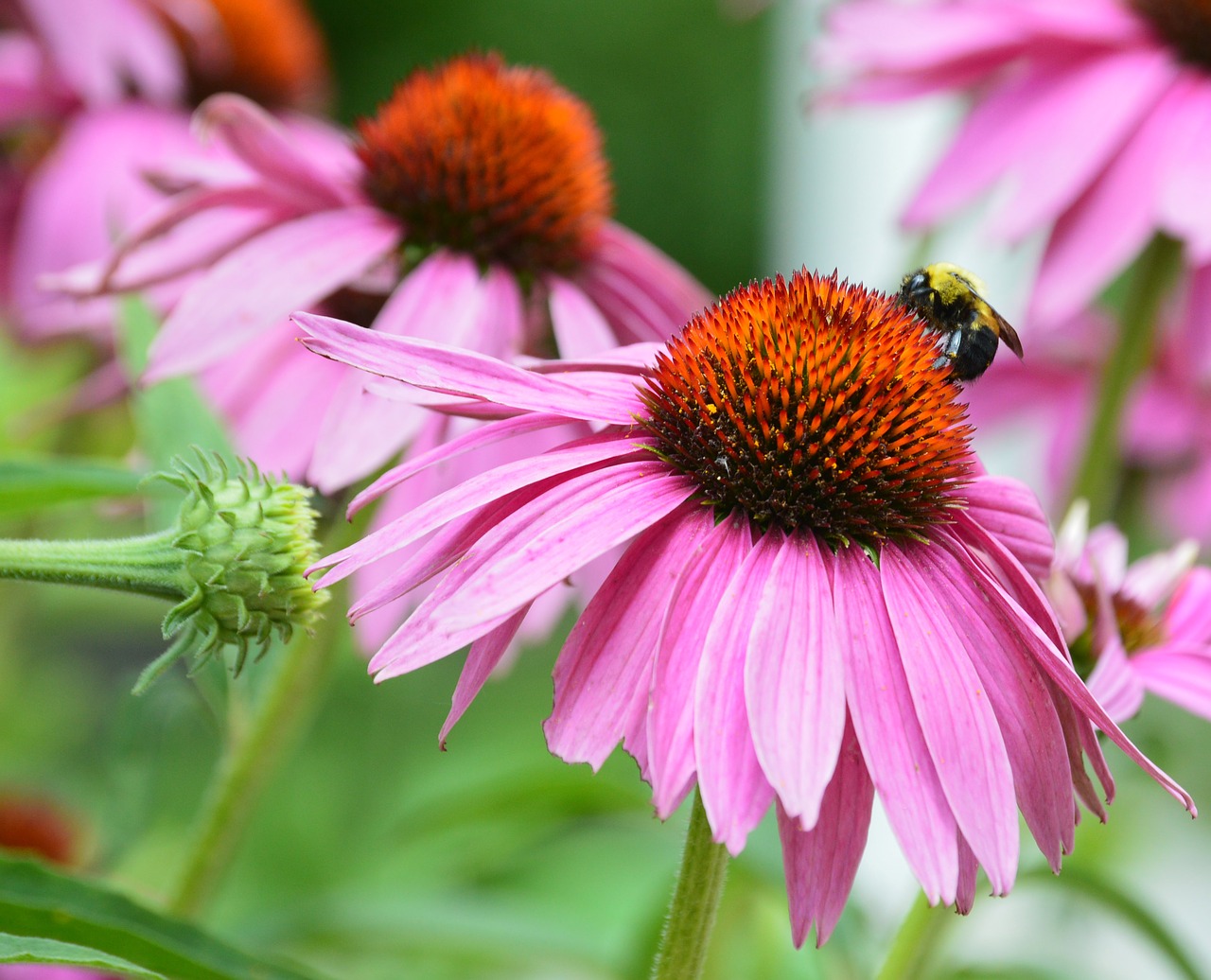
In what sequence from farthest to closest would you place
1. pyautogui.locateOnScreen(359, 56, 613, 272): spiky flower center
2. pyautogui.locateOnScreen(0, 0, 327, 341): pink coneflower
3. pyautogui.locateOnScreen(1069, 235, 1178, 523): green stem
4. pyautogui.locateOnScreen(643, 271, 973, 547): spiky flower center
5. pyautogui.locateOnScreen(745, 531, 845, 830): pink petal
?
pyautogui.locateOnScreen(0, 0, 327, 341): pink coneflower, pyautogui.locateOnScreen(1069, 235, 1178, 523): green stem, pyautogui.locateOnScreen(359, 56, 613, 272): spiky flower center, pyautogui.locateOnScreen(643, 271, 973, 547): spiky flower center, pyautogui.locateOnScreen(745, 531, 845, 830): pink petal

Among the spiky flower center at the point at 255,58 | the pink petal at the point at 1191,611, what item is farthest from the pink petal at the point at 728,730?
the spiky flower center at the point at 255,58

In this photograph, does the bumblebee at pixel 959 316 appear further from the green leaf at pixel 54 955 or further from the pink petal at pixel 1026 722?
the green leaf at pixel 54 955

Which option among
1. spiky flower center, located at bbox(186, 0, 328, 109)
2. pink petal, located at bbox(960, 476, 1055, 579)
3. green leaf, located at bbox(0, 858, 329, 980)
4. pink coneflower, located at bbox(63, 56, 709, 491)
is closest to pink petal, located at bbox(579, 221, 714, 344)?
pink coneflower, located at bbox(63, 56, 709, 491)

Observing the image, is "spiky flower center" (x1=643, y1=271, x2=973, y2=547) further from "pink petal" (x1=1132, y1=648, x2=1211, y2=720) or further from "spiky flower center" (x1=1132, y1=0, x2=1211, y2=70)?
"spiky flower center" (x1=1132, y1=0, x2=1211, y2=70)

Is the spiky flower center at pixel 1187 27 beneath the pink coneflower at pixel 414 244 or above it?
above

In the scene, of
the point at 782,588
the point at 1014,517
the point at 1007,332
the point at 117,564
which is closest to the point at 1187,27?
the point at 1007,332

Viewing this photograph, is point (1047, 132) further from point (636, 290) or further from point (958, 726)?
point (958, 726)
